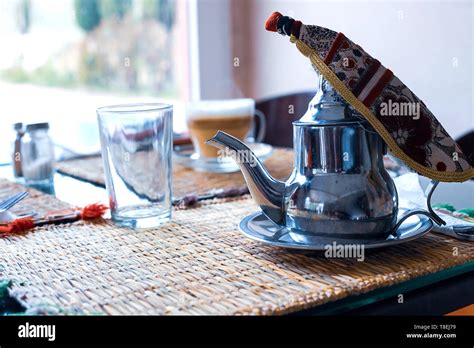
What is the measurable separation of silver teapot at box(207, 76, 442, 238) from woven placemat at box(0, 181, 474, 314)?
0.10 ft

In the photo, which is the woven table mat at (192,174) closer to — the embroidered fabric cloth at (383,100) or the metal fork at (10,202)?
the metal fork at (10,202)

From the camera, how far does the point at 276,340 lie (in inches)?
17.9

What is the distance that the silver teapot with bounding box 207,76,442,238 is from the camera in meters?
0.56

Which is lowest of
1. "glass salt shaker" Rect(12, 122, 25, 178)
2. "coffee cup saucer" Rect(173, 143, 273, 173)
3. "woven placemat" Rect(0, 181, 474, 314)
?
"woven placemat" Rect(0, 181, 474, 314)

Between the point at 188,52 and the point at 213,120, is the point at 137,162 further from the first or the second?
the point at 188,52

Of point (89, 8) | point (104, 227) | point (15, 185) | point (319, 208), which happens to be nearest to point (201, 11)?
point (89, 8)

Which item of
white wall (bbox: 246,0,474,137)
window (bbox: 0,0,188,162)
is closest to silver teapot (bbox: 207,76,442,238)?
white wall (bbox: 246,0,474,137)

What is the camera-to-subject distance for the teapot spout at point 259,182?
0.61 m

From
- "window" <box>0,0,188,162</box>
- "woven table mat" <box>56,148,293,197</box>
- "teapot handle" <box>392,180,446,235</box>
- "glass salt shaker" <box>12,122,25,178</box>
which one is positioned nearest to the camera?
"teapot handle" <box>392,180,446,235</box>

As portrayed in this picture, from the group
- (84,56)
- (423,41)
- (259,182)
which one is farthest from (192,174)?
(84,56)

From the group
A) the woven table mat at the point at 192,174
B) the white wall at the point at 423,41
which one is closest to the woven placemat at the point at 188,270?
the woven table mat at the point at 192,174

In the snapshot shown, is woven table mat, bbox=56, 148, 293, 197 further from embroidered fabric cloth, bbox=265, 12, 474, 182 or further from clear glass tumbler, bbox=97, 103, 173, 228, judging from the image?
embroidered fabric cloth, bbox=265, 12, 474, 182

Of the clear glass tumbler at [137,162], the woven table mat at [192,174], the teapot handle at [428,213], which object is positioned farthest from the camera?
the woven table mat at [192,174]

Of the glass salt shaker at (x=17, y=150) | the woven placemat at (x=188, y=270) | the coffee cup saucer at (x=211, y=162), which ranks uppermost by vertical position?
the glass salt shaker at (x=17, y=150)
